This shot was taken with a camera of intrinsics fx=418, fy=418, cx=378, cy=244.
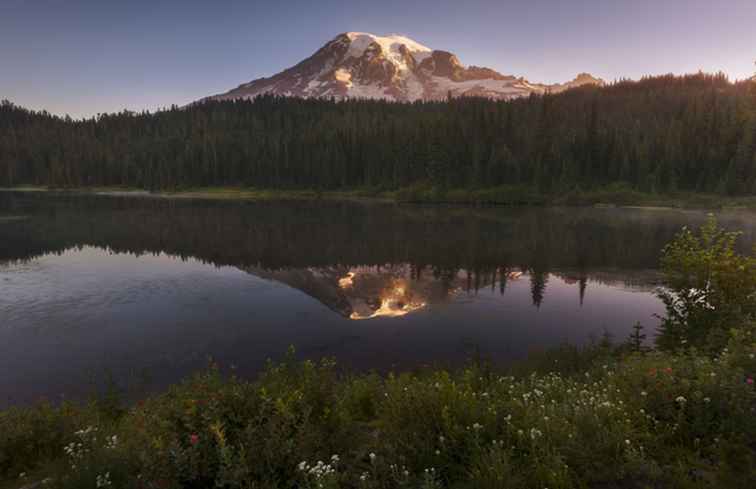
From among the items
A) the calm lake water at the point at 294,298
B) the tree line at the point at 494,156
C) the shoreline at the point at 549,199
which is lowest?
the calm lake water at the point at 294,298

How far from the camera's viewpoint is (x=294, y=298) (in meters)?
28.1

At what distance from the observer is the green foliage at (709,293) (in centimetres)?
1327

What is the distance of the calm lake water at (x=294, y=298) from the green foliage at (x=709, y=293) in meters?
5.57

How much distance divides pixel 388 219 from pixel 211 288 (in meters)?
46.5

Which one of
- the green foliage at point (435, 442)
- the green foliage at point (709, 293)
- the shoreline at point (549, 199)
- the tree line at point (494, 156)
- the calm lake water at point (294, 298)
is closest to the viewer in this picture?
the green foliage at point (435, 442)

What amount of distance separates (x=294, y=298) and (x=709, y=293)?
72.1 feet

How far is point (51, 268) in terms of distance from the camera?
35.7 metres

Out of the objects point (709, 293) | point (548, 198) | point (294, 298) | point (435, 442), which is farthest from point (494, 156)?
point (435, 442)

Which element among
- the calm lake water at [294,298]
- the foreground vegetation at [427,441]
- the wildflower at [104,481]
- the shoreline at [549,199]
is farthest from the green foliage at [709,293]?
the shoreline at [549,199]

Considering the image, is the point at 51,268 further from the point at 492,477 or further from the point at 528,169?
the point at 528,169

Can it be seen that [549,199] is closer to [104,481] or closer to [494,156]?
[494,156]

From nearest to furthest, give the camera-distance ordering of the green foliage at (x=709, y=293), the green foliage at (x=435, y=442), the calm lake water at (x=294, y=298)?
the green foliage at (x=435, y=442) < the green foliage at (x=709, y=293) < the calm lake water at (x=294, y=298)

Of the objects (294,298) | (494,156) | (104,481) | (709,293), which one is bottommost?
(294,298)

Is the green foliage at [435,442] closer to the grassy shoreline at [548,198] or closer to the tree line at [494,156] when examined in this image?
the grassy shoreline at [548,198]
